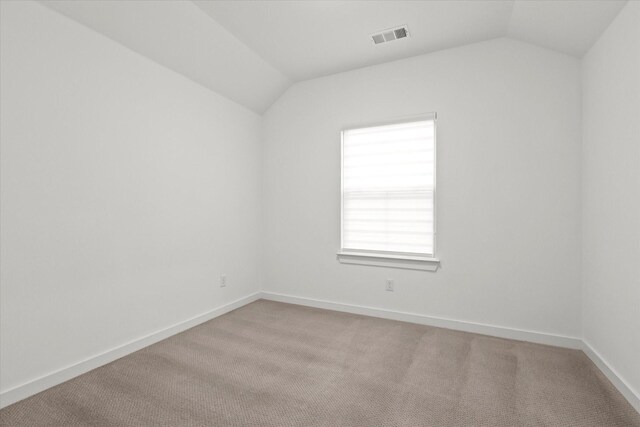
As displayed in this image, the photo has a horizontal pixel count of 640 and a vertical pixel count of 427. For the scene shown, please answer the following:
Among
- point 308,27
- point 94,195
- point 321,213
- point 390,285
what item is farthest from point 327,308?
point 308,27

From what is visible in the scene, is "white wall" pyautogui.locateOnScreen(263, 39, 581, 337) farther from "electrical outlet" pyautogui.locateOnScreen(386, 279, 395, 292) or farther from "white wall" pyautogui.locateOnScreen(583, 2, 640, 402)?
"white wall" pyautogui.locateOnScreen(583, 2, 640, 402)

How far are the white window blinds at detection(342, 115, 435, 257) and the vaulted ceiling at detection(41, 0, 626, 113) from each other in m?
0.86

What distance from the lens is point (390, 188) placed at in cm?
346

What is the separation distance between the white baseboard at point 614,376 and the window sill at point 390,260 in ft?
4.38

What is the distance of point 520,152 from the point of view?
9.45 feet

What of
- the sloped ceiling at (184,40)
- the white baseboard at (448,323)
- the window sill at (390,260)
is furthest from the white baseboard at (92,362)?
the sloped ceiling at (184,40)

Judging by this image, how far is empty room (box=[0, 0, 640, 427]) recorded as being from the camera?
A: 198 centimetres

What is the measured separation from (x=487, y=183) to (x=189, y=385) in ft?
10.1

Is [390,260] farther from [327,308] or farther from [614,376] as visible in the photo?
[614,376]

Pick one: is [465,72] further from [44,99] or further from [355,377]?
[44,99]

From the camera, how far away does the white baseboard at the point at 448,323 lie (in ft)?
9.10

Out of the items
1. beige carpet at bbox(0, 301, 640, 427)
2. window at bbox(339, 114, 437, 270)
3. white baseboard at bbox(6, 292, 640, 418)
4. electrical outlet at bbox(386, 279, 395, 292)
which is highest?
window at bbox(339, 114, 437, 270)

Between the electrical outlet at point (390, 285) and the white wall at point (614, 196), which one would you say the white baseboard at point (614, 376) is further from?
the electrical outlet at point (390, 285)

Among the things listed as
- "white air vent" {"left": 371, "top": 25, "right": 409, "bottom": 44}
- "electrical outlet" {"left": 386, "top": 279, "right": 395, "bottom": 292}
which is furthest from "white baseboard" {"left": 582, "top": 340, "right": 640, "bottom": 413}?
"white air vent" {"left": 371, "top": 25, "right": 409, "bottom": 44}
